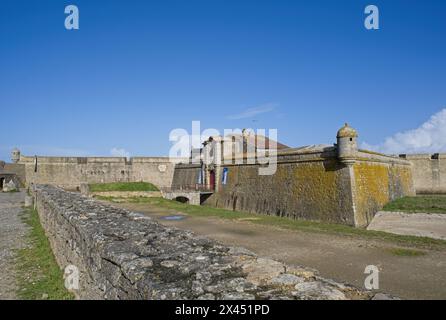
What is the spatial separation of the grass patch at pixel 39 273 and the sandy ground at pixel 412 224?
513 inches

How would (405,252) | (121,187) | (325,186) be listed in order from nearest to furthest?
(405,252) → (325,186) → (121,187)

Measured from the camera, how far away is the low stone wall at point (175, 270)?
246 centimetres

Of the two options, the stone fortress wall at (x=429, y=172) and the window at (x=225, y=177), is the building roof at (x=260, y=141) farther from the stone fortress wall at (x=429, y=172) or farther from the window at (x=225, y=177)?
the stone fortress wall at (x=429, y=172)

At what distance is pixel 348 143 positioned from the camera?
15711 mm

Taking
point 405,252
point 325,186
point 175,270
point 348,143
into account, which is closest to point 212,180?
point 325,186

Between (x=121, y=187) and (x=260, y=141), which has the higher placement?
(x=260, y=141)

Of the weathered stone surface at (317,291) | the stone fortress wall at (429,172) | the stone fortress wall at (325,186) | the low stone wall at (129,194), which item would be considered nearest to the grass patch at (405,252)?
the stone fortress wall at (325,186)

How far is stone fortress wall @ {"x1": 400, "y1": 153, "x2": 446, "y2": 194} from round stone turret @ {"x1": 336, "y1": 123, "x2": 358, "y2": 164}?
16.7 meters

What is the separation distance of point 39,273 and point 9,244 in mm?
3471

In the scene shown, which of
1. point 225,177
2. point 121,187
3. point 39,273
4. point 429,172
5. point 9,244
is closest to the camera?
point 39,273

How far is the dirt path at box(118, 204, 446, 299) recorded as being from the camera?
22.5 ft

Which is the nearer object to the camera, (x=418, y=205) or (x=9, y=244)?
(x=9, y=244)

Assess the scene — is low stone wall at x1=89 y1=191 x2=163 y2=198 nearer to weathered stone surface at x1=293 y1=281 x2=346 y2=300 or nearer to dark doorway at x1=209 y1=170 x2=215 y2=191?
dark doorway at x1=209 y1=170 x2=215 y2=191

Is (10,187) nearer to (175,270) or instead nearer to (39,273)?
(39,273)
